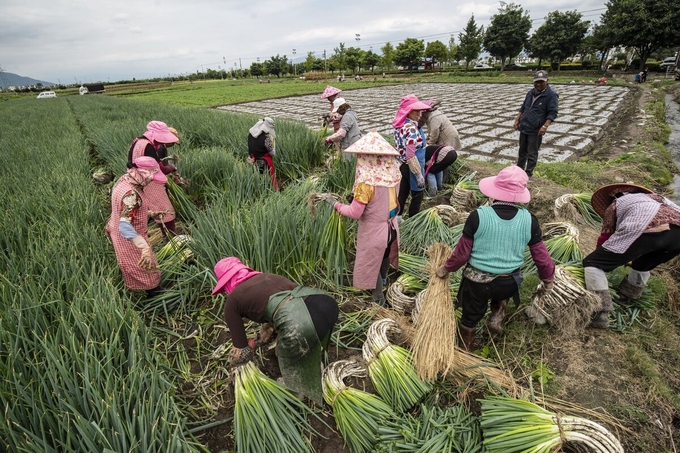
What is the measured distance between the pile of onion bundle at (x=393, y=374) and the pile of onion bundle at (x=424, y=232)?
1303 mm

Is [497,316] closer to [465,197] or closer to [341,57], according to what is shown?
[465,197]

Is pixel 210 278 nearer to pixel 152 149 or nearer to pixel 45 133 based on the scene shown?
pixel 152 149

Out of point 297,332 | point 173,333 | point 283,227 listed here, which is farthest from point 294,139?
point 297,332

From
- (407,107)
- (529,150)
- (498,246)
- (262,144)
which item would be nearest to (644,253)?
(498,246)

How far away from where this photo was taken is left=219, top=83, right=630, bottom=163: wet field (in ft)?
A: 21.1

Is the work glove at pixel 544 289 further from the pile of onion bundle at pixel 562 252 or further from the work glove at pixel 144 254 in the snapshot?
the work glove at pixel 144 254

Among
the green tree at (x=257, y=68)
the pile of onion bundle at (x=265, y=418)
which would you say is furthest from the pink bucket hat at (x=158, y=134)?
the green tree at (x=257, y=68)

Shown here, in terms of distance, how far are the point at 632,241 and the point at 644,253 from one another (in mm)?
170

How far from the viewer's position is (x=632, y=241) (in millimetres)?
2043

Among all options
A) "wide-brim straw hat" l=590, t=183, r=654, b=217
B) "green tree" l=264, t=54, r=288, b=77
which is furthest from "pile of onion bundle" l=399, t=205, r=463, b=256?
"green tree" l=264, t=54, r=288, b=77

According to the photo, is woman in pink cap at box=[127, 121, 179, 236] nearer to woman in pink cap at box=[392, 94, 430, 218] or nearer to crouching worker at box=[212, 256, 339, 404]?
crouching worker at box=[212, 256, 339, 404]

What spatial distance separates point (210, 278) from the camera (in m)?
2.33

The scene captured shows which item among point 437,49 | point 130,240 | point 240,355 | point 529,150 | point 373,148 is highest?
point 437,49

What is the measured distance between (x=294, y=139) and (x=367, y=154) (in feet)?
9.58
